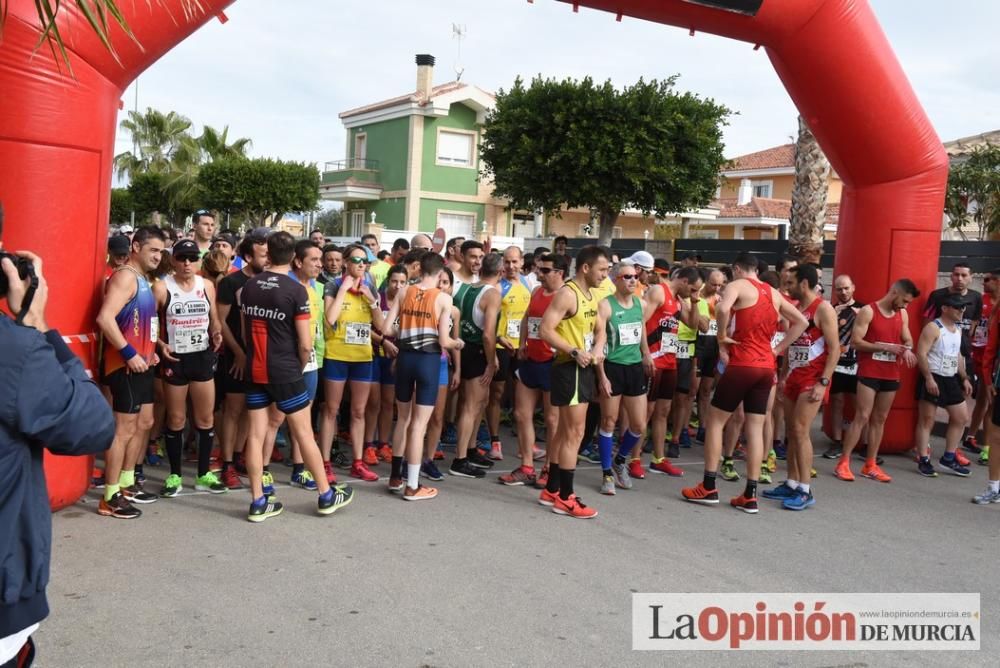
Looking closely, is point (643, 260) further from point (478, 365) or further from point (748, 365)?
point (478, 365)

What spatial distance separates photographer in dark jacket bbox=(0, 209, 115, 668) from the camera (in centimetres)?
221

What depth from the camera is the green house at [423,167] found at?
130 ft

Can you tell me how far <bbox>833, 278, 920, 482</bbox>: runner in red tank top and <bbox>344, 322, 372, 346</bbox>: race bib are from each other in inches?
185

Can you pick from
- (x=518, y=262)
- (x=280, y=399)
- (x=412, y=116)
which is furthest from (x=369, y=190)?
(x=280, y=399)

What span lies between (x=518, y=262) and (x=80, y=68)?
167 inches

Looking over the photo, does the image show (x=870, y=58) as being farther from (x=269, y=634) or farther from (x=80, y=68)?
(x=269, y=634)

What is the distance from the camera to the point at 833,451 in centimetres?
891

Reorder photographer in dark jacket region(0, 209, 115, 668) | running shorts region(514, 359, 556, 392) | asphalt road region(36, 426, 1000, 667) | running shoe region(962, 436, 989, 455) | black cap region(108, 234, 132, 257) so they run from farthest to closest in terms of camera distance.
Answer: running shoe region(962, 436, 989, 455) < running shorts region(514, 359, 556, 392) < black cap region(108, 234, 132, 257) < asphalt road region(36, 426, 1000, 667) < photographer in dark jacket region(0, 209, 115, 668)

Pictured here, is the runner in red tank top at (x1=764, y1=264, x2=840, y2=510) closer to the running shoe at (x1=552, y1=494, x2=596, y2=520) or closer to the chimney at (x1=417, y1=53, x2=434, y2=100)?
the running shoe at (x1=552, y1=494, x2=596, y2=520)

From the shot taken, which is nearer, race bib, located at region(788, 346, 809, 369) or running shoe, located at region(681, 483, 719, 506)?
running shoe, located at region(681, 483, 719, 506)

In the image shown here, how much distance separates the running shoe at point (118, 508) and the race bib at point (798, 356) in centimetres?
540

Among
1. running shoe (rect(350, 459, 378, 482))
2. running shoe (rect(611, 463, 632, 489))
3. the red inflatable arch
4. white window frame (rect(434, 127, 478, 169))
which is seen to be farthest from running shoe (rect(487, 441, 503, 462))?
white window frame (rect(434, 127, 478, 169))

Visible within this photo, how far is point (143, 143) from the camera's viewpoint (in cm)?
5572

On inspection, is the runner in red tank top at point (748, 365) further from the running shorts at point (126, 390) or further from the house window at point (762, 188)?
the house window at point (762, 188)
